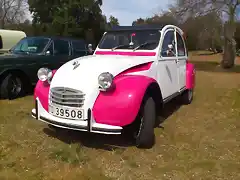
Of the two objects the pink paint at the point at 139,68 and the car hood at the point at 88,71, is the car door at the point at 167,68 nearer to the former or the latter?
the pink paint at the point at 139,68

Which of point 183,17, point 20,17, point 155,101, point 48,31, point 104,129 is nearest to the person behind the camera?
point 104,129

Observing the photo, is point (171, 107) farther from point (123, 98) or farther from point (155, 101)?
point (123, 98)

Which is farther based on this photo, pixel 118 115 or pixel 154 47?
pixel 154 47

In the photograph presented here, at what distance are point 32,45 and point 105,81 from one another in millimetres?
4822

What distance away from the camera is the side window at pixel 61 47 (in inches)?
314

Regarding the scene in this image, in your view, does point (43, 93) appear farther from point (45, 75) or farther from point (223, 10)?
point (223, 10)

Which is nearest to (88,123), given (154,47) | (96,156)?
(96,156)

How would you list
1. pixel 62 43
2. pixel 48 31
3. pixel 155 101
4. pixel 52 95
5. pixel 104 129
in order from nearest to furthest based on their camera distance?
pixel 104 129, pixel 52 95, pixel 155 101, pixel 62 43, pixel 48 31

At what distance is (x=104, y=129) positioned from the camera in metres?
3.62

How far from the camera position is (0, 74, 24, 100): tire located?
6.92 metres

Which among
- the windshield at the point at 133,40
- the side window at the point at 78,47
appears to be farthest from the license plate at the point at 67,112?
the side window at the point at 78,47

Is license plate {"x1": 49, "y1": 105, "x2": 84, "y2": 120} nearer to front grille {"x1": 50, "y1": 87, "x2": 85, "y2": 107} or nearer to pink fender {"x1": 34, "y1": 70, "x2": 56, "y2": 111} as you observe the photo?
front grille {"x1": 50, "y1": 87, "x2": 85, "y2": 107}

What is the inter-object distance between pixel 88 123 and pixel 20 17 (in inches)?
1626

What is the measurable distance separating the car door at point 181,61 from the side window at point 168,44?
0.34 metres
